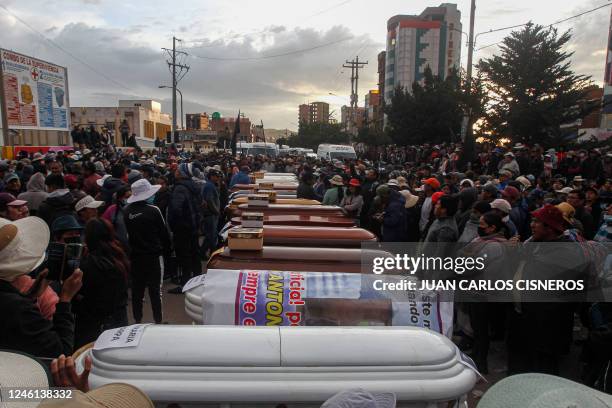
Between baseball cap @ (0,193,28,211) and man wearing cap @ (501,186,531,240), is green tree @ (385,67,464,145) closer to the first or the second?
man wearing cap @ (501,186,531,240)

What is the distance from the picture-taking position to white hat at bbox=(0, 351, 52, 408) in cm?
144

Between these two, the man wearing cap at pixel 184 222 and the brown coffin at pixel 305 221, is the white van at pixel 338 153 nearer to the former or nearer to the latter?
the man wearing cap at pixel 184 222

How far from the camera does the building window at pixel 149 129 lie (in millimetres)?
70475

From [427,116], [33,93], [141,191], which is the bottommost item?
[141,191]

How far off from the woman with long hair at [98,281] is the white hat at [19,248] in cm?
117

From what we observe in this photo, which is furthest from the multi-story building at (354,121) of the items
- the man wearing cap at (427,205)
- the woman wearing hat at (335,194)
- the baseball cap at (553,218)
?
the baseball cap at (553,218)

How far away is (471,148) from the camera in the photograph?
1448cm

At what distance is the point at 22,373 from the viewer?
59.3 inches

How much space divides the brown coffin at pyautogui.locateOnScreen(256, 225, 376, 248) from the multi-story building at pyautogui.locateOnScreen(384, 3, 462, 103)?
3208 inches

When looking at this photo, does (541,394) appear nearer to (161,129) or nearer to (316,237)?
(316,237)

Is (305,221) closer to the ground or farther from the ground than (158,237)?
farther from the ground

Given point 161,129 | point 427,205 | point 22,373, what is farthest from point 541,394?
point 161,129

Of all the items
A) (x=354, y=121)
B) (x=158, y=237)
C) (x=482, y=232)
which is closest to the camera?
(x=482, y=232)

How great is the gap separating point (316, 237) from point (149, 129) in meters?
74.3
